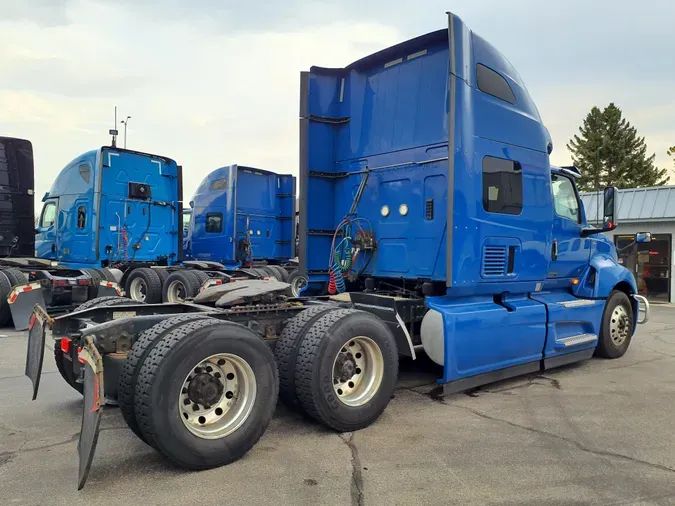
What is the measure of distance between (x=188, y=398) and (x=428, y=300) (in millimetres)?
2664

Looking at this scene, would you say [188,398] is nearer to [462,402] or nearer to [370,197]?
[462,402]

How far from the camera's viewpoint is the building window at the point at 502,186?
5445 mm

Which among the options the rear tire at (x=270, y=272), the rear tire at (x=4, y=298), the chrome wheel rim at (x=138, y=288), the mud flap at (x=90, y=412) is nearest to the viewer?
the mud flap at (x=90, y=412)

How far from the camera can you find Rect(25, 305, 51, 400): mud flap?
420cm

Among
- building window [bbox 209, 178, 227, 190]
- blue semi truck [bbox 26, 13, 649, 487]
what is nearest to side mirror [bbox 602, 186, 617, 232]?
blue semi truck [bbox 26, 13, 649, 487]

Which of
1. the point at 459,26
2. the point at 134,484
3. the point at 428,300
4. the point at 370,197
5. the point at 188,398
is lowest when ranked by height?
the point at 134,484

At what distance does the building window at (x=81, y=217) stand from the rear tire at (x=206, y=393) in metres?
9.26

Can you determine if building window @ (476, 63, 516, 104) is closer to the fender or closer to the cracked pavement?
the fender

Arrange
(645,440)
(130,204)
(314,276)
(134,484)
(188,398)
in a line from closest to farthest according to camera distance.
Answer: (134,484) < (188,398) < (645,440) < (314,276) < (130,204)

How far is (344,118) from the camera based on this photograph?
649cm

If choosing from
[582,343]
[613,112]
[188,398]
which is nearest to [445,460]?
[188,398]

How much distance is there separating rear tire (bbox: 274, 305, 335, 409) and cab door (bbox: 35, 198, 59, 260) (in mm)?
10043


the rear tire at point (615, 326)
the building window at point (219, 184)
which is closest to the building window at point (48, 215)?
the building window at point (219, 184)

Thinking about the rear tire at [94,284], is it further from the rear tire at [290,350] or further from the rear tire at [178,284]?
the rear tire at [290,350]
